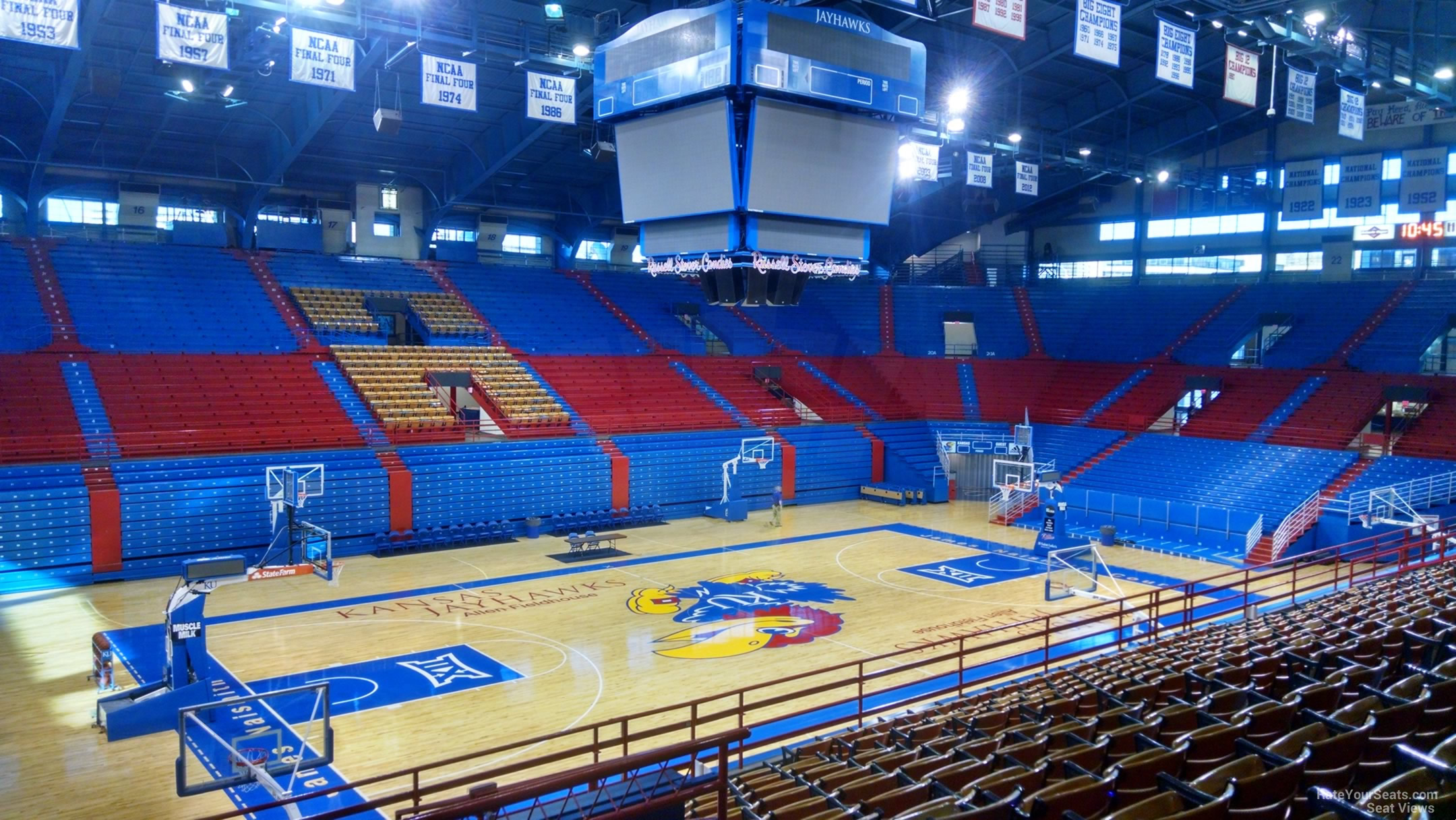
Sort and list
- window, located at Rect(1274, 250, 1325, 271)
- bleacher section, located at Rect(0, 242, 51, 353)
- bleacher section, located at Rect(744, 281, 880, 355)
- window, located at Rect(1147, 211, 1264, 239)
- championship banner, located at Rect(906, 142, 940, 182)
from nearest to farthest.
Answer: bleacher section, located at Rect(0, 242, 51, 353)
championship banner, located at Rect(906, 142, 940, 182)
window, located at Rect(1274, 250, 1325, 271)
window, located at Rect(1147, 211, 1264, 239)
bleacher section, located at Rect(744, 281, 880, 355)

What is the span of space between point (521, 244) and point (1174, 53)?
2871 centimetres

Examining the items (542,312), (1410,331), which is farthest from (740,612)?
(1410,331)

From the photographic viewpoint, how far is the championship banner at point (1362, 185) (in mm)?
24062

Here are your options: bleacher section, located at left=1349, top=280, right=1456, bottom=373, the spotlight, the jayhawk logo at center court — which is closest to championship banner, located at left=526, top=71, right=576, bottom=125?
the spotlight

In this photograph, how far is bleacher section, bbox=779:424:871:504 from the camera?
33531 mm

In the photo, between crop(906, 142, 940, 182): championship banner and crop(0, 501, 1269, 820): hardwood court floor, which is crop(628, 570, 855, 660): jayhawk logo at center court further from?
crop(906, 142, 940, 182): championship banner

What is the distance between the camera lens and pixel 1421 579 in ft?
46.5

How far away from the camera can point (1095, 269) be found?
144 ft

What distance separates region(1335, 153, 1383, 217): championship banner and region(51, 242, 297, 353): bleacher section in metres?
29.5

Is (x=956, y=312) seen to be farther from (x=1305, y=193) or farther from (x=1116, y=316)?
(x=1305, y=193)

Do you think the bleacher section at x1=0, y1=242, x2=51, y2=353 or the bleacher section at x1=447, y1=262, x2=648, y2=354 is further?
the bleacher section at x1=447, y1=262, x2=648, y2=354

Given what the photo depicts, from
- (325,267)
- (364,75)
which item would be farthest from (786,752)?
(325,267)

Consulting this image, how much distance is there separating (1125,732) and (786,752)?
3.36m

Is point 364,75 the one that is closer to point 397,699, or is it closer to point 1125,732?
point 397,699
